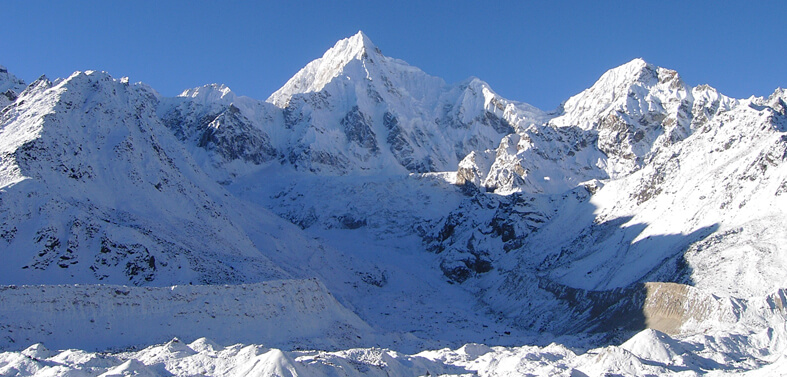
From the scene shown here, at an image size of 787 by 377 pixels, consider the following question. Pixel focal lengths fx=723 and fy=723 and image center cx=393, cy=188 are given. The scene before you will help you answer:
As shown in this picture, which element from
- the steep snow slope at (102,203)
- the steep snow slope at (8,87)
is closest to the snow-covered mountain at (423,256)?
the steep snow slope at (102,203)

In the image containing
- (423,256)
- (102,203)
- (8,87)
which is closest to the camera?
(102,203)

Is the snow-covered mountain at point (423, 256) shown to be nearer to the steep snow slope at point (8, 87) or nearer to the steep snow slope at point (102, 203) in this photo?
the steep snow slope at point (102, 203)

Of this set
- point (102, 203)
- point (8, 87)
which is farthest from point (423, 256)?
point (8, 87)

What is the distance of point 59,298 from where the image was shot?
5291cm

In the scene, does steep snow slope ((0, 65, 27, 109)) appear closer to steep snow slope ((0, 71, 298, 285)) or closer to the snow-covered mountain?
the snow-covered mountain

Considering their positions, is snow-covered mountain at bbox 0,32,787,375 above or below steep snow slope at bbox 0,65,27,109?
below

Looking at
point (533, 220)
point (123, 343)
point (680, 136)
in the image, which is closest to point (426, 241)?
point (533, 220)

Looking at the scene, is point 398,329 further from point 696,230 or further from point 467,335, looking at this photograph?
point 696,230

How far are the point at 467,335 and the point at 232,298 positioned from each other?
27.0 meters

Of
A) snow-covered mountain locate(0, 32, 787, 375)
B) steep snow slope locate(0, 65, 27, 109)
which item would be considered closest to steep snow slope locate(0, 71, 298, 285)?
snow-covered mountain locate(0, 32, 787, 375)

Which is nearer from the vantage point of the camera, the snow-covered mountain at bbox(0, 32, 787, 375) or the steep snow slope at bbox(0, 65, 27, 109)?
the snow-covered mountain at bbox(0, 32, 787, 375)

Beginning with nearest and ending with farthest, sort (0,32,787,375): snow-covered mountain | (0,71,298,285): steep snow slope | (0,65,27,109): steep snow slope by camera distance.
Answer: (0,32,787,375): snow-covered mountain, (0,71,298,285): steep snow slope, (0,65,27,109): steep snow slope

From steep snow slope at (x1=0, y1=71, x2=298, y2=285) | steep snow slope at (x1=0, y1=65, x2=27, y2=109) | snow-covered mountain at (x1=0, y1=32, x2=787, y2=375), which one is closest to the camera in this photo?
snow-covered mountain at (x1=0, y1=32, x2=787, y2=375)

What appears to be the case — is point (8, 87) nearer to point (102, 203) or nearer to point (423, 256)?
point (102, 203)
